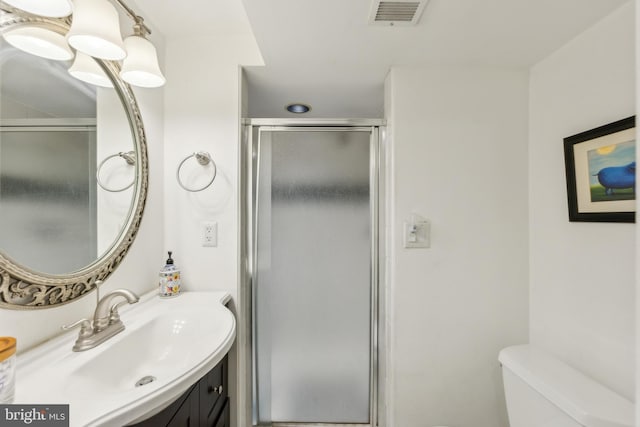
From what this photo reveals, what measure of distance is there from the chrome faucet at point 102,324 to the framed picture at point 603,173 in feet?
5.85

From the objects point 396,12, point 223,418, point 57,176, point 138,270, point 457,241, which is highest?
point 396,12

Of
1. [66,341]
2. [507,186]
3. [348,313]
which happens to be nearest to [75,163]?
[66,341]

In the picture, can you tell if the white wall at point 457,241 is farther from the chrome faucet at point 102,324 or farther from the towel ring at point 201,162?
the chrome faucet at point 102,324

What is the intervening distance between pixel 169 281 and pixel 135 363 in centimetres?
44

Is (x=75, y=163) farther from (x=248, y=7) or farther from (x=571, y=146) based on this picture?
(x=571, y=146)

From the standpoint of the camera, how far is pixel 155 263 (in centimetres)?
138

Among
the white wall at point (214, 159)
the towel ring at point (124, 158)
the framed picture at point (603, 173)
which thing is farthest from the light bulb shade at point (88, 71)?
the framed picture at point (603, 173)

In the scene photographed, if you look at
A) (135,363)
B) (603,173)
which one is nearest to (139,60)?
(135,363)

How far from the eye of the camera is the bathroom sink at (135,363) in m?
0.61

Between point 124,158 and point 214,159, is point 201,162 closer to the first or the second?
point 214,159

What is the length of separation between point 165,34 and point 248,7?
0.76 meters

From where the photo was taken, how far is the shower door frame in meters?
1.56

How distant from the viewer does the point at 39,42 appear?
797 millimetres

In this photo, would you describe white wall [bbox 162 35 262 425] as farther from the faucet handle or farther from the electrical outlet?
the faucet handle
